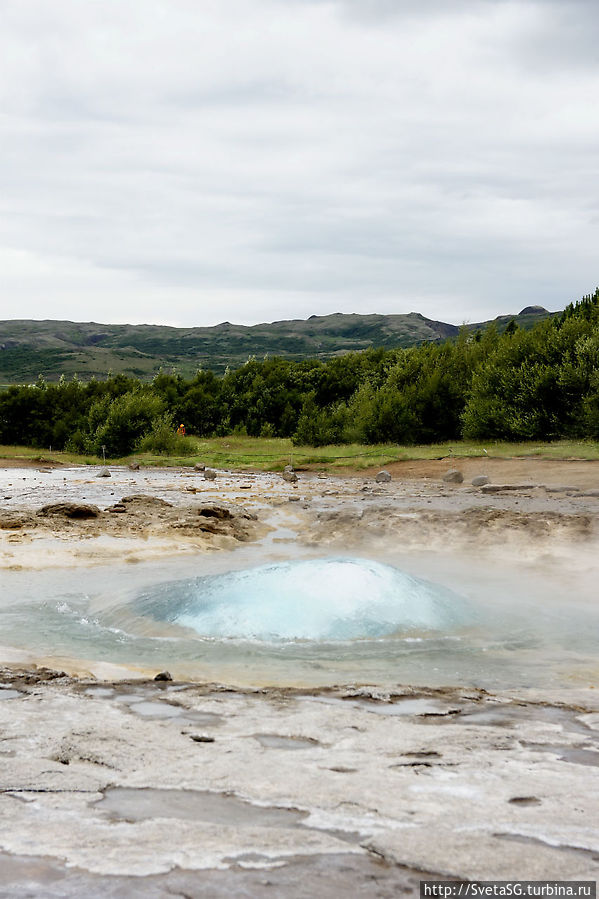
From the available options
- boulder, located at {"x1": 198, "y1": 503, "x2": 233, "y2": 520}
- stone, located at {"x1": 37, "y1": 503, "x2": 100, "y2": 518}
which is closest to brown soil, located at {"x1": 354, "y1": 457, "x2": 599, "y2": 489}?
boulder, located at {"x1": 198, "y1": 503, "x2": 233, "y2": 520}

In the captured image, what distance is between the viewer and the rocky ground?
206 cm

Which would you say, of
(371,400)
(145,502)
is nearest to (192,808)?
(145,502)

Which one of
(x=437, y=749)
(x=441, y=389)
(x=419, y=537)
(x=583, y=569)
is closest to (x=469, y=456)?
(x=441, y=389)

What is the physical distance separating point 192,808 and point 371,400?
115 feet

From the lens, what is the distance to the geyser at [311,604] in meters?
6.97

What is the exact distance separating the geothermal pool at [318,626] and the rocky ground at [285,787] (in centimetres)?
70

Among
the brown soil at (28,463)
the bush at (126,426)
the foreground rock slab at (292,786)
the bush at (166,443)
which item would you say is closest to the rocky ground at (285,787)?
the foreground rock slab at (292,786)

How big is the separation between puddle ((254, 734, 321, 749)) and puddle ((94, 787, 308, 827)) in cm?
87

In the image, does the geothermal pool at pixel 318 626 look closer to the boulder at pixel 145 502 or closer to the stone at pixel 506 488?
the boulder at pixel 145 502

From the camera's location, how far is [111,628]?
723 cm

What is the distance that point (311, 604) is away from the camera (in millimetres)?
7297

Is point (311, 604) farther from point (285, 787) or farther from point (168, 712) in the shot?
point (285, 787)

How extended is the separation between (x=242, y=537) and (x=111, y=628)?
5.73 metres

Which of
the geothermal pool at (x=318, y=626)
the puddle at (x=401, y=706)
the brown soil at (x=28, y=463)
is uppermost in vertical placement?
the puddle at (x=401, y=706)
